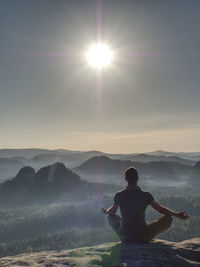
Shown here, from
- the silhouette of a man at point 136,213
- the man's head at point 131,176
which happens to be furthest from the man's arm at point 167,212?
the man's head at point 131,176

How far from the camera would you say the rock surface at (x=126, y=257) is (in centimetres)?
1404

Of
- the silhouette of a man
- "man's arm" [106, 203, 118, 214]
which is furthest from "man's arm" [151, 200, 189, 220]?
"man's arm" [106, 203, 118, 214]

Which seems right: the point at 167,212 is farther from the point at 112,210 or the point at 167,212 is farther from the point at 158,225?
the point at 112,210

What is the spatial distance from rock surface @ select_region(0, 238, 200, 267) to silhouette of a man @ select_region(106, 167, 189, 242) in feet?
2.39

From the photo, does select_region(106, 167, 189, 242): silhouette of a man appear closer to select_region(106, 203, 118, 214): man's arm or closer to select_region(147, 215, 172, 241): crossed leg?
select_region(147, 215, 172, 241): crossed leg

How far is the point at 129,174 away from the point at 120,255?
4.97 metres

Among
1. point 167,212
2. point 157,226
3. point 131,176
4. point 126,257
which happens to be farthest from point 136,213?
point 126,257

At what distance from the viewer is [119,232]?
59.5ft

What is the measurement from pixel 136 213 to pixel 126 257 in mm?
3117

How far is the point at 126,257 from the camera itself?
14617 millimetres

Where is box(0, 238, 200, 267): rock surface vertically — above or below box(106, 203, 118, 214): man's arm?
below

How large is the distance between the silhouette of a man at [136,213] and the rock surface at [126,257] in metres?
0.73

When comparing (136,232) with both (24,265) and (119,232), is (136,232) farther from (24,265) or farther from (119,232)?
(24,265)

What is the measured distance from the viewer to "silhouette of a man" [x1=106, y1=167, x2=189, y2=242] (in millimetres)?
16969
